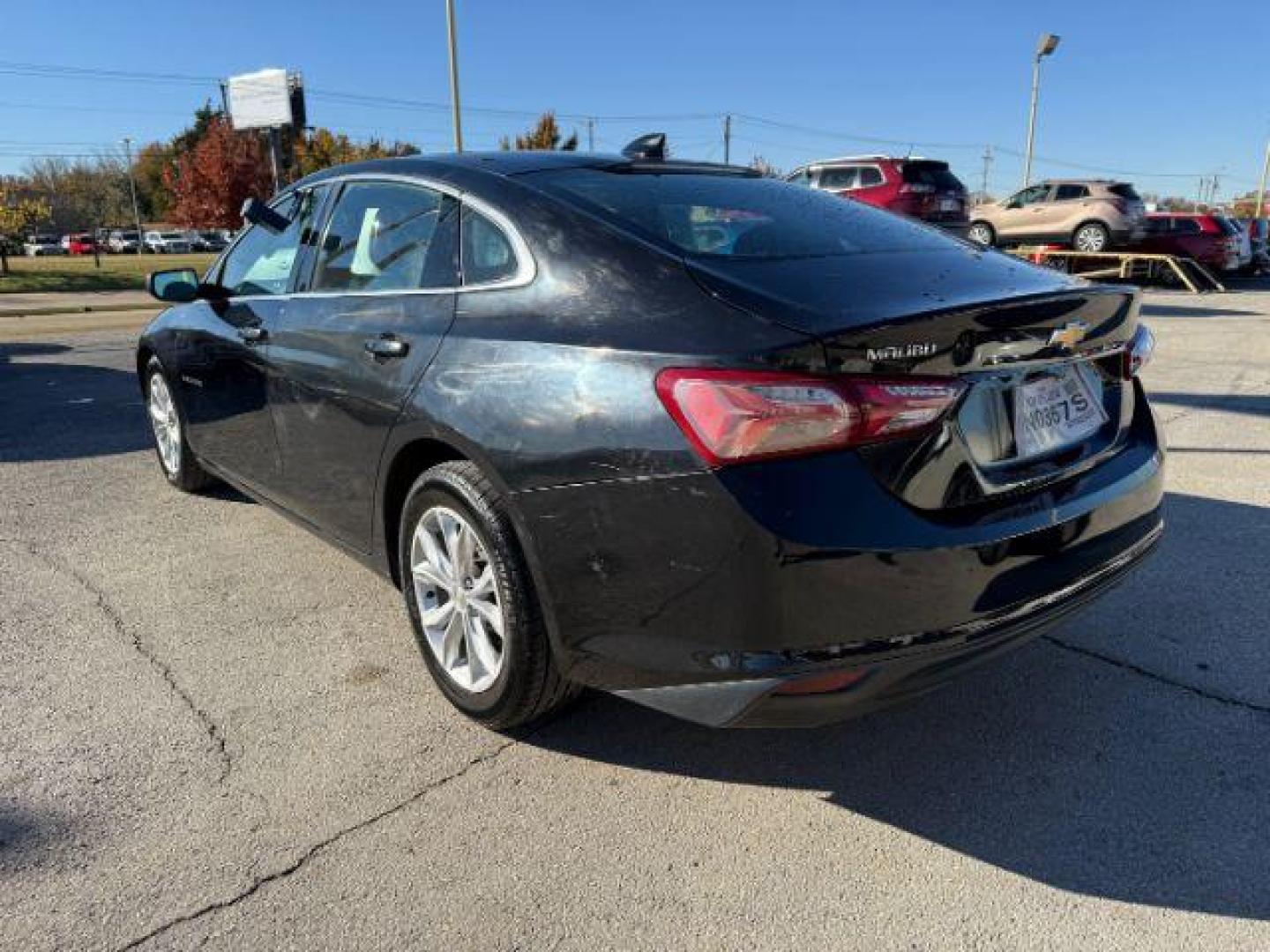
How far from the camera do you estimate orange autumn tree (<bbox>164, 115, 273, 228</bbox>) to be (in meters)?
45.6

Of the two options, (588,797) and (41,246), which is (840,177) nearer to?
(588,797)

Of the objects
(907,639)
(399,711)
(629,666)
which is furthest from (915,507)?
(399,711)

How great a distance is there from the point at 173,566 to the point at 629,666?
266 cm

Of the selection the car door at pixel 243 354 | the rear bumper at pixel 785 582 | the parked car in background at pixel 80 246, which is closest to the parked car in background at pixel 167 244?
the parked car in background at pixel 80 246

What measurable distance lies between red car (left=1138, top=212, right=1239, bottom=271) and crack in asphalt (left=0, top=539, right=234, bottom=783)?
2110 centimetres

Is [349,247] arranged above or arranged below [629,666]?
above

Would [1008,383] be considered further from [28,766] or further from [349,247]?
[28,766]

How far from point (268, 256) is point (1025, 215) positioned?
20.4 metres

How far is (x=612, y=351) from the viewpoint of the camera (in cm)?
217

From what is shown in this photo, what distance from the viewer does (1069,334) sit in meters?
2.32

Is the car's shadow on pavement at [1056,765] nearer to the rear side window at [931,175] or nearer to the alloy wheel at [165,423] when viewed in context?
the alloy wheel at [165,423]

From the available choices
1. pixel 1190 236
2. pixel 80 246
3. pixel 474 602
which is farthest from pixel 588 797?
pixel 80 246

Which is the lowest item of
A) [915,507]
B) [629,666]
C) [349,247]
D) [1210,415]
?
[1210,415]

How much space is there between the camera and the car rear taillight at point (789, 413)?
1.94 meters
